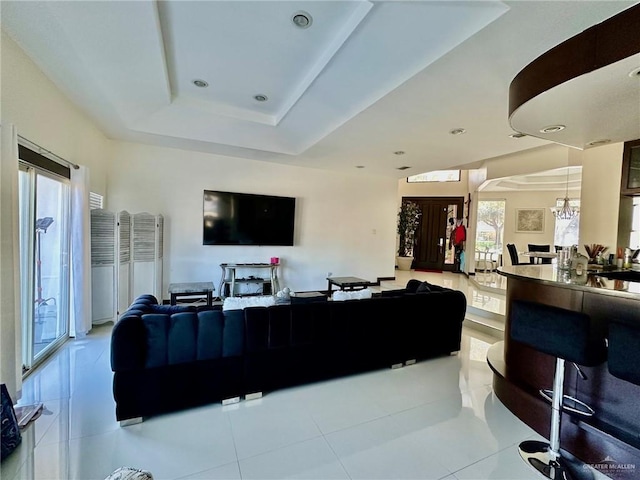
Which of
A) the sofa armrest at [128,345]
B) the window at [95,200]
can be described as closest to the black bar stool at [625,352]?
the sofa armrest at [128,345]

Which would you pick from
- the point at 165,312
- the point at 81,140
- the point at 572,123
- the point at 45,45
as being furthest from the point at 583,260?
the point at 81,140

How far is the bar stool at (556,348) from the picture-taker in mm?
1747

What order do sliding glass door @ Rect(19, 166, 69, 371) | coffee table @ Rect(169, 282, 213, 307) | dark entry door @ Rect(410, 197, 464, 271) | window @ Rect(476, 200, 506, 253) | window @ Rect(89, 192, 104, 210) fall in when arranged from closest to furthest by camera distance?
sliding glass door @ Rect(19, 166, 69, 371), window @ Rect(89, 192, 104, 210), coffee table @ Rect(169, 282, 213, 307), dark entry door @ Rect(410, 197, 464, 271), window @ Rect(476, 200, 506, 253)

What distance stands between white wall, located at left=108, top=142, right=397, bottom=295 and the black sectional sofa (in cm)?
312

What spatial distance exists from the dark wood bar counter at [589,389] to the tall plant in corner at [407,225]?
22.9 ft

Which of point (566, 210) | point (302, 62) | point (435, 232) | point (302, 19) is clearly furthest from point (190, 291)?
point (566, 210)

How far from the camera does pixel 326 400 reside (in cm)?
260

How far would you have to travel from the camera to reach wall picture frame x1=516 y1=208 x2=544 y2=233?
31.5ft

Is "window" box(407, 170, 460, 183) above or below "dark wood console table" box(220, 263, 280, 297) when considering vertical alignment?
above

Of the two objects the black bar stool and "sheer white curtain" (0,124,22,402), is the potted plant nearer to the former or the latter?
the black bar stool

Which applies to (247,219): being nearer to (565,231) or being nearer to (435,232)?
(435,232)

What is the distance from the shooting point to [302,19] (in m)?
2.34

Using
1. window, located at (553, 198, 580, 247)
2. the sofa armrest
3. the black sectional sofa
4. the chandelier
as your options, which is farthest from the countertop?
window, located at (553, 198, 580, 247)

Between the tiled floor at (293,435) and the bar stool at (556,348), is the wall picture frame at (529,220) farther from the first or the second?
the bar stool at (556,348)
